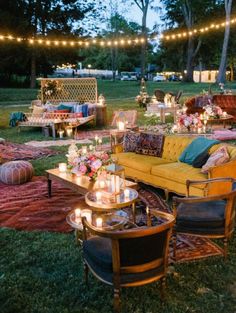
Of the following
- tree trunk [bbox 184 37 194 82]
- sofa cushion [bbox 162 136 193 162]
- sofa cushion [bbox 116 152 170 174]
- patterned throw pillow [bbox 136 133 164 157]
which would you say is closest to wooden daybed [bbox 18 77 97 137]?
patterned throw pillow [bbox 136 133 164 157]

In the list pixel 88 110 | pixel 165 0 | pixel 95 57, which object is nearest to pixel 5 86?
pixel 165 0

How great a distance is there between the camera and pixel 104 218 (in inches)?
174

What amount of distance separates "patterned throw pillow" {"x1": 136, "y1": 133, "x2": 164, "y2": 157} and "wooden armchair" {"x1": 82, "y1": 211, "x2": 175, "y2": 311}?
357cm

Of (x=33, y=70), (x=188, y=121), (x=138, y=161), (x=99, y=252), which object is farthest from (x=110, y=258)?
(x=33, y=70)

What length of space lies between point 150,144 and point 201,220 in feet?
10.0

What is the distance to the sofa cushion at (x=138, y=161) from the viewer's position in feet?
20.3

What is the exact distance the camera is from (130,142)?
23.2 ft

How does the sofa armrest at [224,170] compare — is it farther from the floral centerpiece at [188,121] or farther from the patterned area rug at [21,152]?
the patterned area rug at [21,152]

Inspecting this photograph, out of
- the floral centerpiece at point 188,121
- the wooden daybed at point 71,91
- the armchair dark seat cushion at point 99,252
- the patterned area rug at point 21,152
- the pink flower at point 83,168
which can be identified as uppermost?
the wooden daybed at point 71,91

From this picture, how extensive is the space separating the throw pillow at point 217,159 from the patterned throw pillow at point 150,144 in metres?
1.50

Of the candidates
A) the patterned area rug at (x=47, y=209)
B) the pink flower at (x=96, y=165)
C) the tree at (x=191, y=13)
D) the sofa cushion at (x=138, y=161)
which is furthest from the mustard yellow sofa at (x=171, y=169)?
the tree at (x=191, y=13)

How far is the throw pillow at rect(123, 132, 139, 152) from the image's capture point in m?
7.00

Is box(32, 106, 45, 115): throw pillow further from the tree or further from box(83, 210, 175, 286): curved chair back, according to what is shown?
the tree

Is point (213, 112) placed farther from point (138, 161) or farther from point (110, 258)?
point (110, 258)
